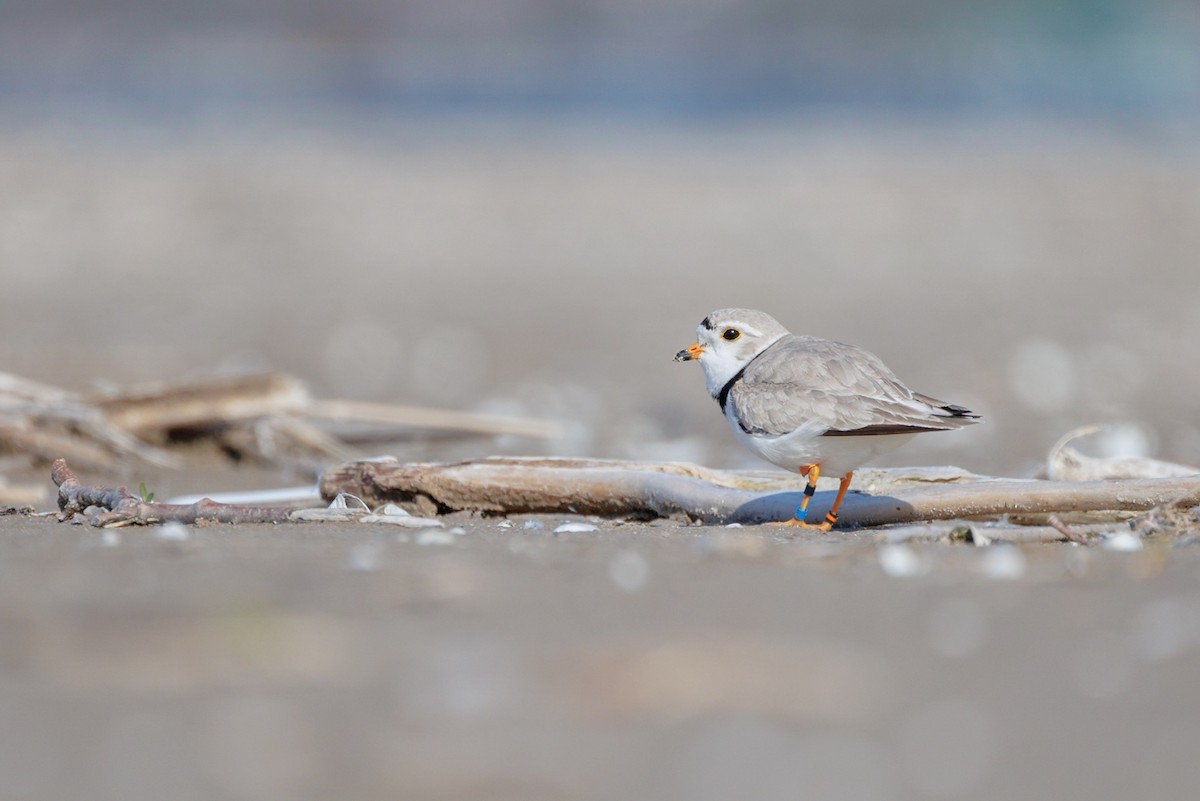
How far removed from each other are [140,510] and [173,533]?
1.09 feet

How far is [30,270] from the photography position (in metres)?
13.4

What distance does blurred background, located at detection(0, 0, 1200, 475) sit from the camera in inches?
421

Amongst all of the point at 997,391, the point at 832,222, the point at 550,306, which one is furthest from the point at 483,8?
the point at 997,391

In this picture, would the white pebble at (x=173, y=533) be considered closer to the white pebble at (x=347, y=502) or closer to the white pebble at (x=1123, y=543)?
the white pebble at (x=347, y=502)

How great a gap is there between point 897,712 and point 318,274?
38.4ft

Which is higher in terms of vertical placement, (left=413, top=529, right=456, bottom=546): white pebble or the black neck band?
the black neck band

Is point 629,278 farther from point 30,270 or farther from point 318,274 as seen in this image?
point 30,270

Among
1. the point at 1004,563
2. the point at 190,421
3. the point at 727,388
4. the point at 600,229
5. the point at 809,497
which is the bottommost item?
the point at 1004,563

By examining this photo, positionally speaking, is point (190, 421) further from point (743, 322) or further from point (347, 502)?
point (743, 322)

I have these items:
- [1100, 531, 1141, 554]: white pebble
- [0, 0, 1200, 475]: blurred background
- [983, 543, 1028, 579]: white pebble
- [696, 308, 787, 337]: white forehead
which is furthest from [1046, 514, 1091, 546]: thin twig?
[0, 0, 1200, 475]: blurred background

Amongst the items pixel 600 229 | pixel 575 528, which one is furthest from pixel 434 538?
pixel 600 229

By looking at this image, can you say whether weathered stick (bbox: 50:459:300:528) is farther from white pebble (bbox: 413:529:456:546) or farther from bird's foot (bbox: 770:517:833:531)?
bird's foot (bbox: 770:517:833:531)

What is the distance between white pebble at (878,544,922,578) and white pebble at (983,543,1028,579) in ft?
0.64

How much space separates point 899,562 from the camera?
12.4 feet
